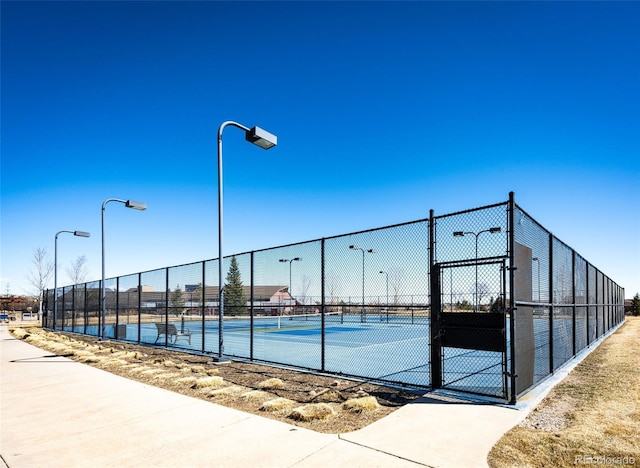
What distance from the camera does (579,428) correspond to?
4.75m

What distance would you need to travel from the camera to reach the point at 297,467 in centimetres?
374

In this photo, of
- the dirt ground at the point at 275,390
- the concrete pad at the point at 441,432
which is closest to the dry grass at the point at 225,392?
the dirt ground at the point at 275,390

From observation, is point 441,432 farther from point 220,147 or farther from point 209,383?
point 220,147

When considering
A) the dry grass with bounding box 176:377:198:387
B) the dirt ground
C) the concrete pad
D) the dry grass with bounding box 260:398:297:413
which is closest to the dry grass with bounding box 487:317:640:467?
the concrete pad

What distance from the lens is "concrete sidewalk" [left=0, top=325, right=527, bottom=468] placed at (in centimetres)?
397

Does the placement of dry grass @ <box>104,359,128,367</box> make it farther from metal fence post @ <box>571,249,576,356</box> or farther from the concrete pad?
metal fence post @ <box>571,249,576,356</box>

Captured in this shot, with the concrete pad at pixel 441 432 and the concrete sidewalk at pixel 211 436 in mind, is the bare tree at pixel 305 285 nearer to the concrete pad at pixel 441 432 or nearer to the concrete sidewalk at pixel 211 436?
the concrete sidewalk at pixel 211 436

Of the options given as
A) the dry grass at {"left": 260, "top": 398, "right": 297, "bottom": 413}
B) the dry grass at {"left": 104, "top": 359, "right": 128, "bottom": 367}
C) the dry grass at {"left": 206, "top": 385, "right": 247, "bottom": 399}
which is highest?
the dry grass at {"left": 260, "top": 398, "right": 297, "bottom": 413}

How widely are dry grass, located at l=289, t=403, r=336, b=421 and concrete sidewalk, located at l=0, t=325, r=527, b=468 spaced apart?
28cm

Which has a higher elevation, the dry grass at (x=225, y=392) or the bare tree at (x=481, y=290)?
the bare tree at (x=481, y=290)

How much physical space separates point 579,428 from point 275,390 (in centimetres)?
439

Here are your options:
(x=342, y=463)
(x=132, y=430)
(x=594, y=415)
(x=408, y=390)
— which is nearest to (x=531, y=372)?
(x=594, y=415)

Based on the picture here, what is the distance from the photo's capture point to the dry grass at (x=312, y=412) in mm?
5176

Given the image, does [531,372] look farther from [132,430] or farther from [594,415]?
[132,430]
